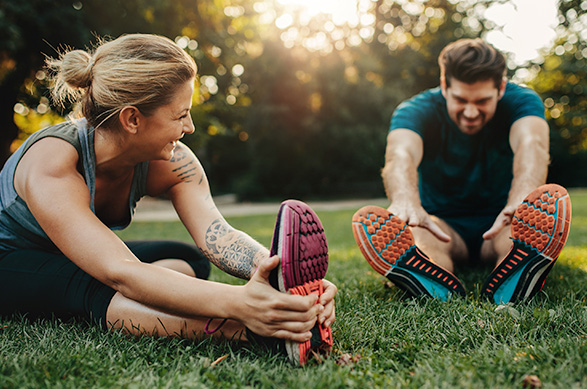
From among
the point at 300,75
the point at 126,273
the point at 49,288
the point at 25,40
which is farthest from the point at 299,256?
the point at 300,75

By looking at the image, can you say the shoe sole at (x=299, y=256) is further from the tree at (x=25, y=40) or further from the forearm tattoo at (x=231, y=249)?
the tree at (x=25, y=40)

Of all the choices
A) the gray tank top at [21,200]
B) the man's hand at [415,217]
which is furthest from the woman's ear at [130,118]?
the man's hand at [415,217]

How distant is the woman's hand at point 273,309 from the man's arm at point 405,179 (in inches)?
37.4

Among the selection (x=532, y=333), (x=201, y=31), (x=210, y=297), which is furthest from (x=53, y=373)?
(x=201, y=31)

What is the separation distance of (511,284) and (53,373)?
1.82m

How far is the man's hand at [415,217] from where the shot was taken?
2.20 m

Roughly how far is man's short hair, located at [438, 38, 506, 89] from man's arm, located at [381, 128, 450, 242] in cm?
46

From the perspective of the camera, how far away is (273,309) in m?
1.41

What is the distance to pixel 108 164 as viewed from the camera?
1933 mm

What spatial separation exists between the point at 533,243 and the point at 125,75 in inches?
71.3

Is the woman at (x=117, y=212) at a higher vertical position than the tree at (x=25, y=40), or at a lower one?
lower

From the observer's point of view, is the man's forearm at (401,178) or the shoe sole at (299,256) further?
the man's forearm at (401,178)

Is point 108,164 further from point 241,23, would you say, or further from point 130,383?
point 241,23

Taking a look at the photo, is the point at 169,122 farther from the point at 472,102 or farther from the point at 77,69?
the point at 472,102
